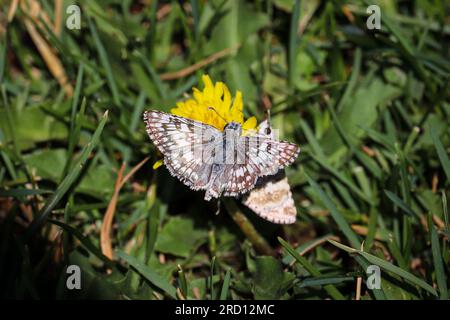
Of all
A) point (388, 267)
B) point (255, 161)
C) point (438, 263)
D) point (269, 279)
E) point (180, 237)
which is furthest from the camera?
point (180, 237)

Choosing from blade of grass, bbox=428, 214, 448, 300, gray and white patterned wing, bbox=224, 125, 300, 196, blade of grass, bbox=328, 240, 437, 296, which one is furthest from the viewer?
blade of grass, bbox=428, 214, 448, 300

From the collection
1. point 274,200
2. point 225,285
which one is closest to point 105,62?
point 274,200

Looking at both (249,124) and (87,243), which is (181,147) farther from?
(87,243)

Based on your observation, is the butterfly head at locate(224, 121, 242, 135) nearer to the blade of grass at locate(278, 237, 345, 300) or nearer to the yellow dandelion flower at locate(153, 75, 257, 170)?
the yellow dandelion flower at locate(153, 75, 257, 170)

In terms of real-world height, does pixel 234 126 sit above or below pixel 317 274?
above

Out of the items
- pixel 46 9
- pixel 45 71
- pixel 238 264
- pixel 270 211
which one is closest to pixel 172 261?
pixel 238 264

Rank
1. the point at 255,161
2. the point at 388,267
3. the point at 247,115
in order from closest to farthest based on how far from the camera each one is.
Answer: the point at 255,161 → the point at 388,267 → the point at 247,115

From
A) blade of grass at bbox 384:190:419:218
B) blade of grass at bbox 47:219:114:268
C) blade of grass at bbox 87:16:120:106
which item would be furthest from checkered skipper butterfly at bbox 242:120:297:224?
blade of grass at bbox 87:16:120:106

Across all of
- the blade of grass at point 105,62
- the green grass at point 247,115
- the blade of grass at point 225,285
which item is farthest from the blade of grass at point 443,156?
the blade of grass at point 105,62

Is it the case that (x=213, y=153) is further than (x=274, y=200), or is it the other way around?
(x=274, y=200)
